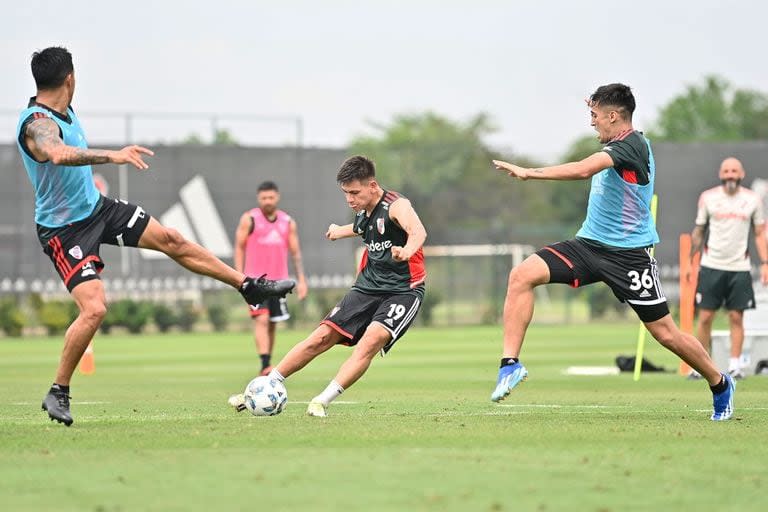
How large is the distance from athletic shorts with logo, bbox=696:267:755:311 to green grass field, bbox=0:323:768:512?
1458mm

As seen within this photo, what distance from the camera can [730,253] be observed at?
16422 millimetres

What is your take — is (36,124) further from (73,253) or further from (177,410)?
(177,410)

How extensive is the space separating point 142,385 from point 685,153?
28.9 meters

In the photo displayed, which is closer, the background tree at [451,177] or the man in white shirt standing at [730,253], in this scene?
the man in white shirt standing at [730,253]

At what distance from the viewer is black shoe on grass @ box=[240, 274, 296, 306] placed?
10445 millimetres

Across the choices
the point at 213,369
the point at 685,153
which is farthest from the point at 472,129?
the point at 213,369

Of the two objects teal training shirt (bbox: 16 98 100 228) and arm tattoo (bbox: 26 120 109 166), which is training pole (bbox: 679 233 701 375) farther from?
arm tattoo (bbox: 26 120 109 166)

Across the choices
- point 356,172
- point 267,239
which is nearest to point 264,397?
point 356,172

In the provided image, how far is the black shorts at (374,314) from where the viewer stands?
34.6 feet

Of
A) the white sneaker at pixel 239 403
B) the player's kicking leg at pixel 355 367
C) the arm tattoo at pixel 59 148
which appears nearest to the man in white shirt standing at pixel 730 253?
the player's kicking leg at pixel 355 367

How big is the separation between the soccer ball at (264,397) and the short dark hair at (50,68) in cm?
249

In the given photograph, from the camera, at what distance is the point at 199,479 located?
689 cm

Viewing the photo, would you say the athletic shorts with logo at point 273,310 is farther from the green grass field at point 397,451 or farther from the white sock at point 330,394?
the white sock at point 330,394

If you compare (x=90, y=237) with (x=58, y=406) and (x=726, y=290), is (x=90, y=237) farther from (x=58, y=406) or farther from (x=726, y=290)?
(x=726, y=290)
